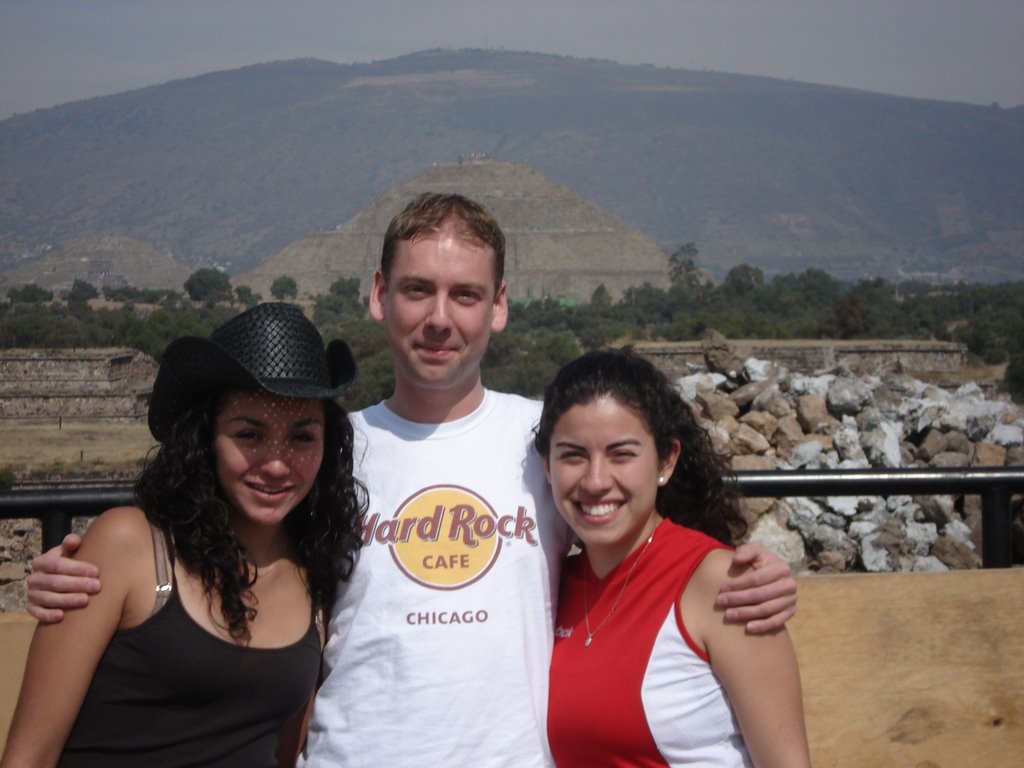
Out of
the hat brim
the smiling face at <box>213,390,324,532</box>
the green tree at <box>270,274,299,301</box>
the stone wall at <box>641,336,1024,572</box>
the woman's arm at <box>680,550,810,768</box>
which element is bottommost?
the stone wall at <box>641,336,1024,572</box>

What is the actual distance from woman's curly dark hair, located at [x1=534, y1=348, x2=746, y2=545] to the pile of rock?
4.30 meters

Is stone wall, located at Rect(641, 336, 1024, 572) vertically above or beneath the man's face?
beneath

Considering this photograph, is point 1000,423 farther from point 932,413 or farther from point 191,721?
point 191,721

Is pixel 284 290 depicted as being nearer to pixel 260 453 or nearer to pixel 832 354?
pixel 832 354

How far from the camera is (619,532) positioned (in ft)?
7.29

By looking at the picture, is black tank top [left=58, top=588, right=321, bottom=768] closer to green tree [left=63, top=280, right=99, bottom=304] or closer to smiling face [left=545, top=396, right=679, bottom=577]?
smiling face [left=545, top=396, right=679, bottom=577]

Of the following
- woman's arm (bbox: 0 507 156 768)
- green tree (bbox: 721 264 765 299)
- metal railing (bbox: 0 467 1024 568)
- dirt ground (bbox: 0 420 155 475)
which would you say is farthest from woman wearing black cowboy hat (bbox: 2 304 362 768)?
green tree (bbox: 721 264 765 299)

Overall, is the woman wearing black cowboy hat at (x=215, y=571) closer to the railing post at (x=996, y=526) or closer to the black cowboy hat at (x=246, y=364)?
the black cowboy hat at (x=246, y=364)

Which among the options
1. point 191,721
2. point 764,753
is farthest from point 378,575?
point 764,753

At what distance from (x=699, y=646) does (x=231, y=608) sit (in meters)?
0.79

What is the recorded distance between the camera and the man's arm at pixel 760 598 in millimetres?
2059

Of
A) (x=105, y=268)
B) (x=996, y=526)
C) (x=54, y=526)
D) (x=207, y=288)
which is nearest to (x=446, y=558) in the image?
(x=54, y=526)

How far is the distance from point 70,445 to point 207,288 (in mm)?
54645

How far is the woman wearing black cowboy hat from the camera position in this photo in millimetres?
1970
